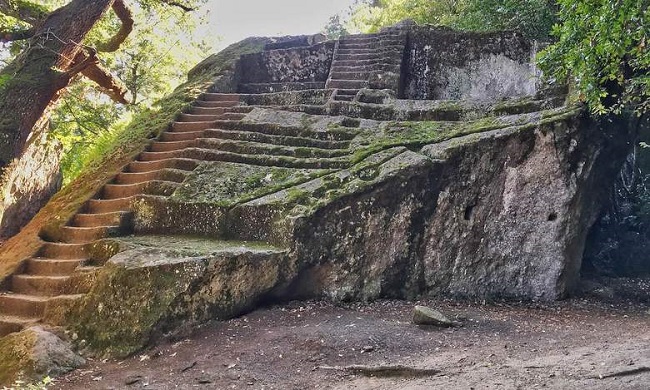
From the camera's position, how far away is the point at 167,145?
30.9 ft

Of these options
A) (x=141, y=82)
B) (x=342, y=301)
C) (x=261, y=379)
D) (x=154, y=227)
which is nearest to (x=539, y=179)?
(x=342, y=301)

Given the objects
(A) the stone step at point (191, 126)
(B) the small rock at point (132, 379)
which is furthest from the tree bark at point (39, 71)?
(B) the small rock at point (132, 379)

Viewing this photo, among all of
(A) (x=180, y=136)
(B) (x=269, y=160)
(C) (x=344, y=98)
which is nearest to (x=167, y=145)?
(A) (x=180, y=136)

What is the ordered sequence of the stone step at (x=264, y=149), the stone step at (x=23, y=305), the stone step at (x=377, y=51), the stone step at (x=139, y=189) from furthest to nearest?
1. the stone step at (x=377, y=51)
2. the stone step at (x=264, y=149)
3. the stone step at (x=139, y=189)
4. the stone step at (x=23, y=305)

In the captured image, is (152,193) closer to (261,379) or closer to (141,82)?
(261,379)

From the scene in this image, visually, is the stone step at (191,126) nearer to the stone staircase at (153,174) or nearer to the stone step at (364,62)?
the stone staircase at (153,174)

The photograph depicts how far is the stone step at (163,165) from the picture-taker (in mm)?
8484

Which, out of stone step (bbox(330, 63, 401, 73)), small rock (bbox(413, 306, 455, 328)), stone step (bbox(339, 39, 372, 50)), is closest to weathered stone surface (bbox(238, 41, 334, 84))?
stone step (bbox(339, 39, 372, 50))

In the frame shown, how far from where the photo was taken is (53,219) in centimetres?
767

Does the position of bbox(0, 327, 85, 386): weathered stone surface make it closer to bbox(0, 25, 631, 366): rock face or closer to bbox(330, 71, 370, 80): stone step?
bbox(0, 25, 631, 366): rock face

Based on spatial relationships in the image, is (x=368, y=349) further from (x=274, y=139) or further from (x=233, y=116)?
(x=233, y=116)

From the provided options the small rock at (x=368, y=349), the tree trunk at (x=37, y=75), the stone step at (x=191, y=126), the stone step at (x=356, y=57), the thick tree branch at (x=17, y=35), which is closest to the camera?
the small rock at (x=368, y=349)

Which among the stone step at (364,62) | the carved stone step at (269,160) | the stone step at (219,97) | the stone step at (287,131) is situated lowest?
the carved stone step at (269,160)

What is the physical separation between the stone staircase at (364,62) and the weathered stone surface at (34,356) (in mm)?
6695
